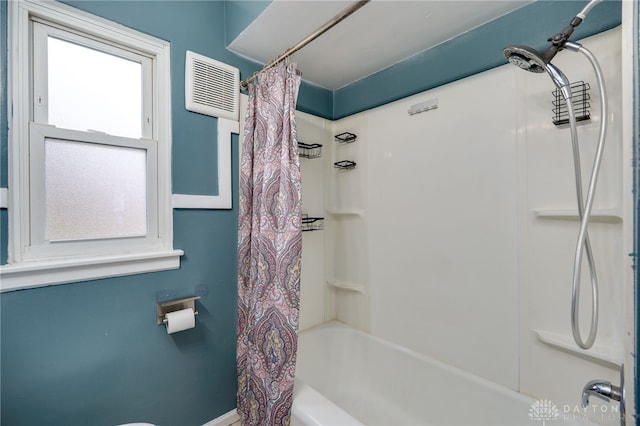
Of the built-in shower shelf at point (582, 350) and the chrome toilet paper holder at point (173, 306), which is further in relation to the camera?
the chrome toilet paper holder at point (173, 306)

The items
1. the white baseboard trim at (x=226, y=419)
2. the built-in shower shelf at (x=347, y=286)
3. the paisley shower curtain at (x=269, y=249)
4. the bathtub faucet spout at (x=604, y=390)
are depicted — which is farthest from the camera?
the built-in shower shelf at (x=347, y=286)

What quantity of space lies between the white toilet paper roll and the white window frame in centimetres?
23

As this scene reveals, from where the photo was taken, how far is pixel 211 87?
142cm

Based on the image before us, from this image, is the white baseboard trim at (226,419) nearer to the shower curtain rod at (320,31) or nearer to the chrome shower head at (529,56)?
the shower curtain rod at (320,31)

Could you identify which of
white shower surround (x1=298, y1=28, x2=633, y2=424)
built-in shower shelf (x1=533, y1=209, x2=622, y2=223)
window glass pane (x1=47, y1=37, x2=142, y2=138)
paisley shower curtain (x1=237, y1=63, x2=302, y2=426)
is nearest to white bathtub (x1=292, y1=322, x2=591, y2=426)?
white shower surround (x1=298, y1=28, x2=633, y2=424)

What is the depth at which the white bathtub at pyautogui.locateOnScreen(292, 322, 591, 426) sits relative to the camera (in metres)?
1.17

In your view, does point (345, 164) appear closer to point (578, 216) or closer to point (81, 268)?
point (578, 216)

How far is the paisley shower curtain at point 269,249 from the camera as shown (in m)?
1.17

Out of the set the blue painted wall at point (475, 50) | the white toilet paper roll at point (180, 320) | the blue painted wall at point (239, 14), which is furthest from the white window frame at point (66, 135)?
the blue painted wall at point (475, 50)

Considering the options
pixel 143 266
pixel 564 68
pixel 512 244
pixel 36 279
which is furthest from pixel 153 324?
pixel 564 68

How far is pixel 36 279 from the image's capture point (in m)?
1.00

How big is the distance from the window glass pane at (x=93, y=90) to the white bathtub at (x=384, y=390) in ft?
5.10

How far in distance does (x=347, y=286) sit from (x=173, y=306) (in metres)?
1.16

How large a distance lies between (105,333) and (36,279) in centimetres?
34
